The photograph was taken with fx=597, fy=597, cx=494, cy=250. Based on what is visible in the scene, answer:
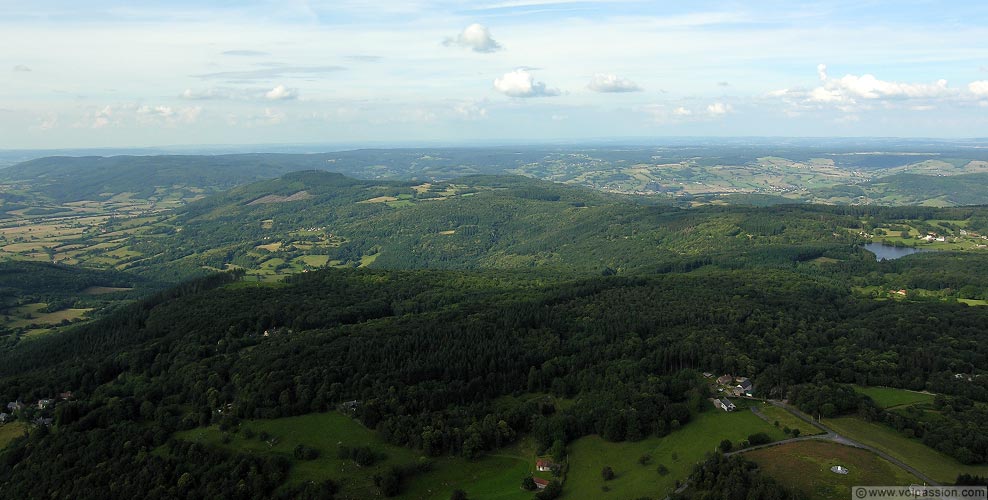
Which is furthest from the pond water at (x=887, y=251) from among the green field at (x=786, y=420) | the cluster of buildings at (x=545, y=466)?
the cluster of buildings at (x=545, y=466)

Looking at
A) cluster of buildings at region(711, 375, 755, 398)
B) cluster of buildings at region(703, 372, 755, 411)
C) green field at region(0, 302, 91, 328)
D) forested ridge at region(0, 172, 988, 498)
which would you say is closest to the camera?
forested ridge at region(0, 172, 988, 498)

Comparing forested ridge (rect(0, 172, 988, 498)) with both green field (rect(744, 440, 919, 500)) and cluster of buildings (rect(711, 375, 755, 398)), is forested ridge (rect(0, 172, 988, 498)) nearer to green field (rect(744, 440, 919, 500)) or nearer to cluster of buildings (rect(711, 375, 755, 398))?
cluster of buildings (rect(711, 375, 755, 398))

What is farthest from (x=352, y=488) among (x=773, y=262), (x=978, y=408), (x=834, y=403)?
(x=773, y=262)

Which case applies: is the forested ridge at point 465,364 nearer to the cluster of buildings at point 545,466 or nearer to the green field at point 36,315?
the cluster of buildings at point 545,466

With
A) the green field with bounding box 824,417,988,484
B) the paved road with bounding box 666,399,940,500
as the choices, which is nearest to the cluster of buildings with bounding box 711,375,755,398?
the paved road with bounding box 666,399,940,500

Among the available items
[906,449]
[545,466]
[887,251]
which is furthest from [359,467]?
[887,251]

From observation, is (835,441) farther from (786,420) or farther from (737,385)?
(737,385)

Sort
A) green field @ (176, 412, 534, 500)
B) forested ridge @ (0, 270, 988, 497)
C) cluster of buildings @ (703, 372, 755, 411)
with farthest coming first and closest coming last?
cluster of buildings @ (703, 372, 755, 411) < forested ridge @ (0, 270, 988, 497) < green field @ (176, 412, 534, 500)
